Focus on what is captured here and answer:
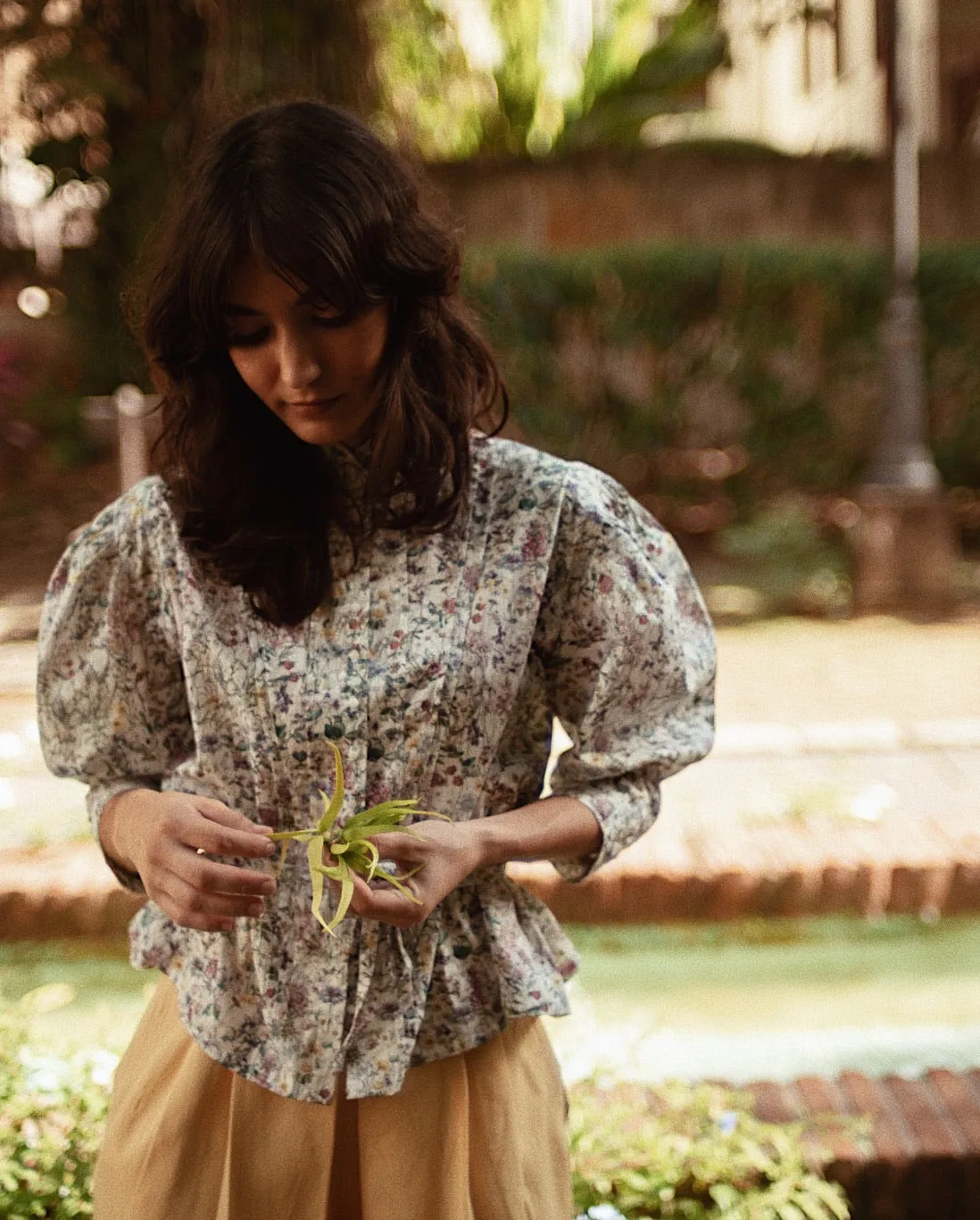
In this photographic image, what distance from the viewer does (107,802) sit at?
1.47 metres

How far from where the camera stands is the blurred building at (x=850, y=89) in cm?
1506

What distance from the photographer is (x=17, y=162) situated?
8.60m

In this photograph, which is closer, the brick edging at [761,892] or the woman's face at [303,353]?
the woman's face at [303,353]

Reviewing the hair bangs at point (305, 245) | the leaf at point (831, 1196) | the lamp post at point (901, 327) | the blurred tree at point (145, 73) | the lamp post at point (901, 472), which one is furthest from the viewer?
the lamp post at point (901, 327)

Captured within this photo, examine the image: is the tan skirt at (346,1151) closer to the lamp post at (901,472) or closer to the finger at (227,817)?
the finger at (227,817)

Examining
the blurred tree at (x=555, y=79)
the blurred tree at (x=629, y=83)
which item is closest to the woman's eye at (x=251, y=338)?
the blurred tree at (x=555, y=79)

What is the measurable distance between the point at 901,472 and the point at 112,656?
285 inches

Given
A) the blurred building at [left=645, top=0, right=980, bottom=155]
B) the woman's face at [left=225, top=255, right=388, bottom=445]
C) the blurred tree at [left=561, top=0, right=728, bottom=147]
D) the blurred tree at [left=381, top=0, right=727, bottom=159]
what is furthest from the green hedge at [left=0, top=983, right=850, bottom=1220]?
the blurred building at [left=645, top=0, right=980, bottom=155]

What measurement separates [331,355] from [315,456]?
0.59 ft

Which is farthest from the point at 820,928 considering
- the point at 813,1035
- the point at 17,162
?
the point at 17,162

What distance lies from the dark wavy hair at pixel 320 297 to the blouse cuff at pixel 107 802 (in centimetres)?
25

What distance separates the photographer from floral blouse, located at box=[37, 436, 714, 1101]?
138cm

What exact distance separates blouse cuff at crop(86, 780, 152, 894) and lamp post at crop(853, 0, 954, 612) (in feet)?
21.7

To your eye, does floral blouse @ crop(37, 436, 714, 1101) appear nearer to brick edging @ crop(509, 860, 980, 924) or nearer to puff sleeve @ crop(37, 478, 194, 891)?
puff sleeve @ crop(37, 478, 194, 891)
